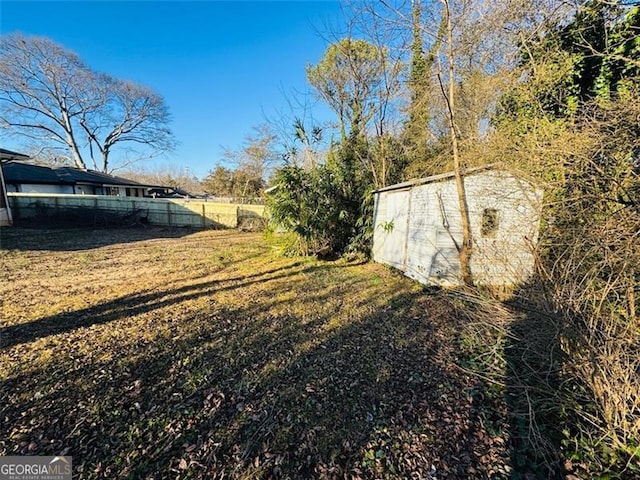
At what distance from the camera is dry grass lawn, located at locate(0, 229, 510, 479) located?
1703 millimetres

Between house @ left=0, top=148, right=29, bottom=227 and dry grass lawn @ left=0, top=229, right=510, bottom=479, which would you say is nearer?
dry grass lawn @ left=0, top=229, right=510, bottom=479

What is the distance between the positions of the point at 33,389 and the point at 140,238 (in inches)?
356

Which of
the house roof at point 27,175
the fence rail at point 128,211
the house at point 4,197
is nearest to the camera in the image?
the house at point 4,197

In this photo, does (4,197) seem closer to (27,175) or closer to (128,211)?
(128,211)

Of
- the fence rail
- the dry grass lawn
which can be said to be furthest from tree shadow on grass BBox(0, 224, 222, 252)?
the dry grass lawn

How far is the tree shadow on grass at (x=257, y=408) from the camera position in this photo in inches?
65.9

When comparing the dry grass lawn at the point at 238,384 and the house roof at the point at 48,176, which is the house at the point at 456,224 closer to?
the dry grass lawn at the point at 238,384

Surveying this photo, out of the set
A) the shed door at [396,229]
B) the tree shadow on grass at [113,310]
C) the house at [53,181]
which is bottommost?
the tree shadow on grass at [113,310]

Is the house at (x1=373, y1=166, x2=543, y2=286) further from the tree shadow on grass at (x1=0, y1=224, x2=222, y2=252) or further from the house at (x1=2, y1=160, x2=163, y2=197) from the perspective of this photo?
the house at (x1=2, y1=160, x2=163, y2=197)

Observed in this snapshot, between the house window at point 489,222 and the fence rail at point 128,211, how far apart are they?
32.2ft

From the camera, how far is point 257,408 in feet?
6.91

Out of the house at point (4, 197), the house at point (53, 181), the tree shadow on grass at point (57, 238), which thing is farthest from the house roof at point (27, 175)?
the tree shadow on grass at point (57, 238)

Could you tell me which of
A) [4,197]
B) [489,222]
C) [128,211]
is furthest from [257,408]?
[4,197]

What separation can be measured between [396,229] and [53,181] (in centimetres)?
2150
